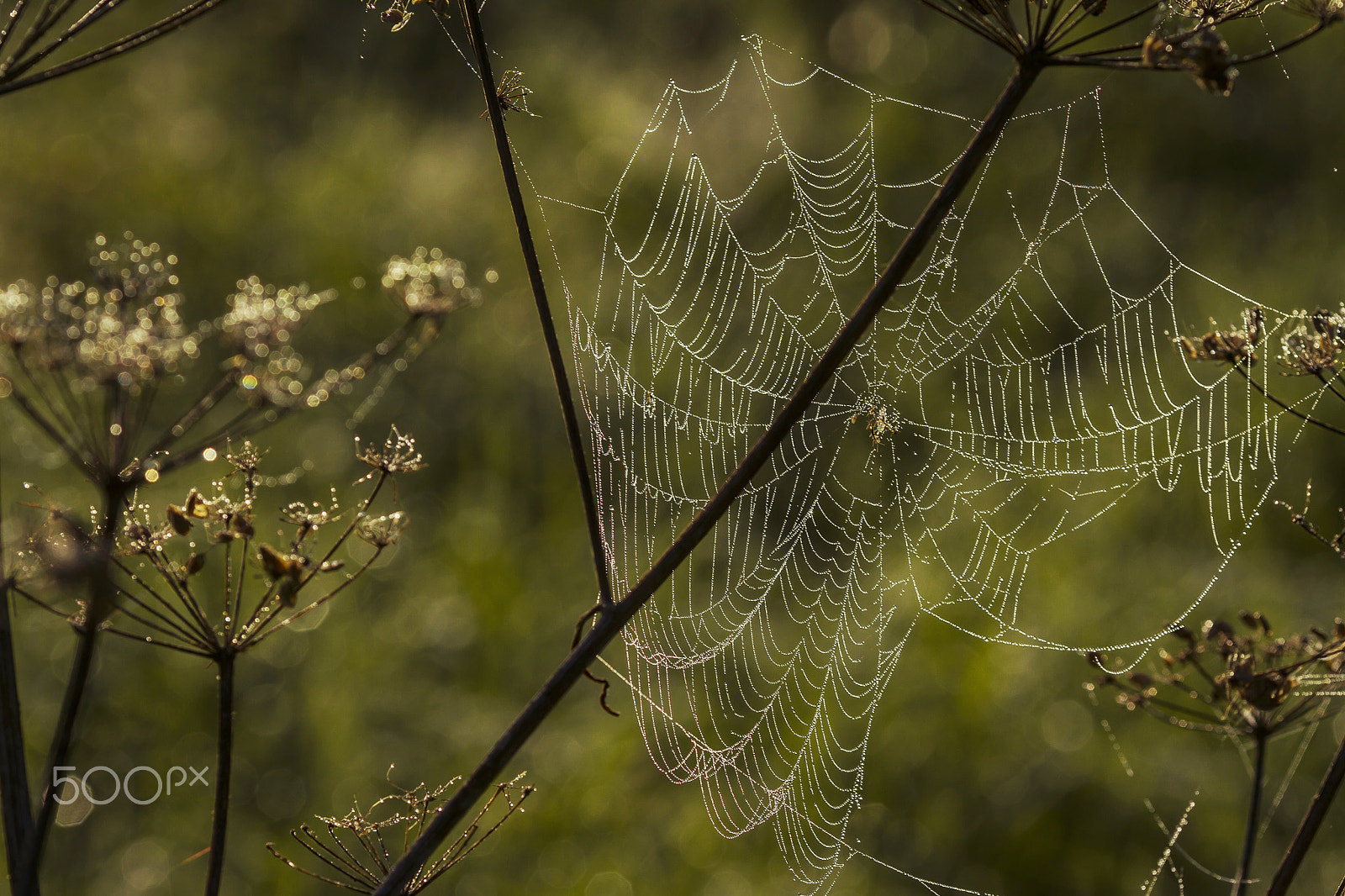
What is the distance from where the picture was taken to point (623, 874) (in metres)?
4.77

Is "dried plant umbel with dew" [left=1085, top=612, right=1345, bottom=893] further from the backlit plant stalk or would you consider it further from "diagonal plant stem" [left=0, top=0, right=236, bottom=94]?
"diagonal plant stem" [left=0, top=0, right=236, bottom=94]

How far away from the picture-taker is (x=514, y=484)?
696cm

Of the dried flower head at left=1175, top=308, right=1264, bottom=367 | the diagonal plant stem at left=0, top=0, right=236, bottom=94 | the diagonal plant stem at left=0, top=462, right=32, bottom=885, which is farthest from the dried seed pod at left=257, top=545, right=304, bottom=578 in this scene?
the dried flower head at left=1175, top=308, right=1264, bottom=367

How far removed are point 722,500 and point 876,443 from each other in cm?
326

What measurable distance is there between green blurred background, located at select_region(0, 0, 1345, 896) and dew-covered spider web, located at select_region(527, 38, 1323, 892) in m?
0.17

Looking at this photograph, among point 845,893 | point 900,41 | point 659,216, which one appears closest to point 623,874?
point 845,893

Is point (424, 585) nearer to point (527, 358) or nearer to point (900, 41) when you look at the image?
point (527, 358)

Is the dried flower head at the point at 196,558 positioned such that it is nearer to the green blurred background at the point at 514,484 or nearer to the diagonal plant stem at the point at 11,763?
the diagonal plant stem at the point at 11,763

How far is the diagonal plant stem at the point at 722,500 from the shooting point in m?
1.32

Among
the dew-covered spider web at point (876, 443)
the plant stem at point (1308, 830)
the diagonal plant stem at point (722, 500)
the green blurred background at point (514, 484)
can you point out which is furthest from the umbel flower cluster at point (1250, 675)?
the green blurred background at point (514, 484)

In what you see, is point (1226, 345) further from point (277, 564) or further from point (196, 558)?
point (196, 558)

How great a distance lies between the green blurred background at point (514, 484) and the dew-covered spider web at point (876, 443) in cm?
17

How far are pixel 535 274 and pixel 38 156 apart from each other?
10.1 m

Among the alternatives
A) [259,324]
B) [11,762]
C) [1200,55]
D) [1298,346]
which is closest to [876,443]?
[1298,346]
